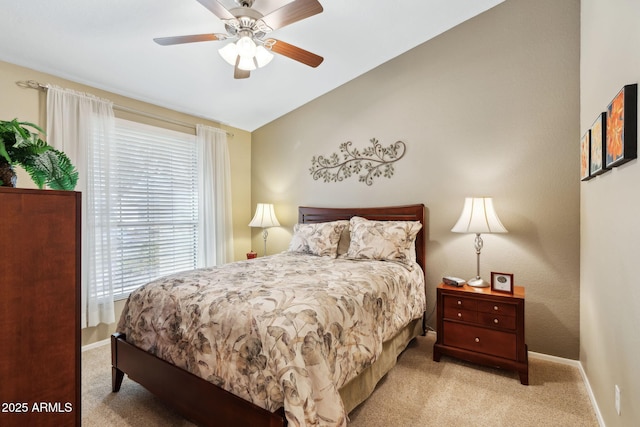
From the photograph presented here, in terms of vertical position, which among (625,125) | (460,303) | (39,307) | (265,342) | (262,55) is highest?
(262,55)

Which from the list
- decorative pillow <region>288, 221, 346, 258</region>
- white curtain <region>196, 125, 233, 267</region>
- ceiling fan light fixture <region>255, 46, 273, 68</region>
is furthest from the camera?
white curtain <region>196, 125, 233, 267</region>

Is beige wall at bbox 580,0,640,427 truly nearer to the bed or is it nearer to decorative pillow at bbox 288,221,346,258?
the bed

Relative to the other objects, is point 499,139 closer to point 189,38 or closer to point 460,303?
point 460,303

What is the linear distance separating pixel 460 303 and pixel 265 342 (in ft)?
6.07

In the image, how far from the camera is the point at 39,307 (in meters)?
1.21

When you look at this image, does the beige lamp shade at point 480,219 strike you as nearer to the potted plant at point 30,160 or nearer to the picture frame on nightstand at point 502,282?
the picture frame on nightstand at point 502,282

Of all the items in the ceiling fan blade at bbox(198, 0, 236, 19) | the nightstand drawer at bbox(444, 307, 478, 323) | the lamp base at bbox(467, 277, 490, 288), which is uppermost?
the ceiling fan blade at bbox(198, 0, 236, 19)

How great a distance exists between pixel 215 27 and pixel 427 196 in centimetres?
257

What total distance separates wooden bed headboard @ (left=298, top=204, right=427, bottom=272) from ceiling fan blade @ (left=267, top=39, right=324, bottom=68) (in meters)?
1.73

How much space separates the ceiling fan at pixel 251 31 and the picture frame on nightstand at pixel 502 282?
89.1 inches

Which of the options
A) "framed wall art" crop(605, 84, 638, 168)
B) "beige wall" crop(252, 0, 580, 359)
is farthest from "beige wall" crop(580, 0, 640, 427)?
"beige wall" crop(252, 0, 580, 359)

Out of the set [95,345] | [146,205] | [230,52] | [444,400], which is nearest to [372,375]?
[444,400]

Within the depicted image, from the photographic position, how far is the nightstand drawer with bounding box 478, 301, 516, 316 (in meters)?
2.41

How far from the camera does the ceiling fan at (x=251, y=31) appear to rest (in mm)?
1925
